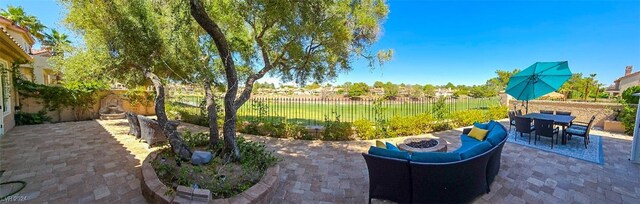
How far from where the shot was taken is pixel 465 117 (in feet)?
27.7

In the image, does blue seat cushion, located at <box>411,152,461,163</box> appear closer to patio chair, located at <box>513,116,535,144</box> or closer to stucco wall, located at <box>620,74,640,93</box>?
patio chair, located at <box>513,116,535,144</box>

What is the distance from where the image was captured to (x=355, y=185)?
3441 mm

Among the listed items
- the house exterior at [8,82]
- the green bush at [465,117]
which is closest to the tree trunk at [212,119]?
the house exterior at [8,82]

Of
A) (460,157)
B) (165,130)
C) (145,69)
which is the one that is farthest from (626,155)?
(145,69)

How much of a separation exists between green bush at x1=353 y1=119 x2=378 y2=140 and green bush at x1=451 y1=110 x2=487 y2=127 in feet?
11.7

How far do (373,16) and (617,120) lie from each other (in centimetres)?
867

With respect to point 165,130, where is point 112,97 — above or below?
above

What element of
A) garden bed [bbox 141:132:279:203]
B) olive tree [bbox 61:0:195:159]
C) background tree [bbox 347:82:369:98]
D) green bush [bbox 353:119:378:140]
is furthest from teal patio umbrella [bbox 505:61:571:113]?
background tree [bbox 347:82:369:98]

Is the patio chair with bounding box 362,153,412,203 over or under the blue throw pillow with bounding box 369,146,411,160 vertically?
under

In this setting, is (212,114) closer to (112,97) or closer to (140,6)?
(140,6)

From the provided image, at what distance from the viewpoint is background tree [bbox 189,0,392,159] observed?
3.86 meters

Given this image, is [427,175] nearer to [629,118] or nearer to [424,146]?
[424,146]

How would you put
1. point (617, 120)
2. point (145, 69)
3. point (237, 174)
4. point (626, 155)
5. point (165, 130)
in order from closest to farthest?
1. point (237, 174)
2. point (165, 130)
3. point (626, 155)
4. point (145, 69)
5. point (617, 120)

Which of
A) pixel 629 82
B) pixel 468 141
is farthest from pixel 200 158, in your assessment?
pixel 629 82
